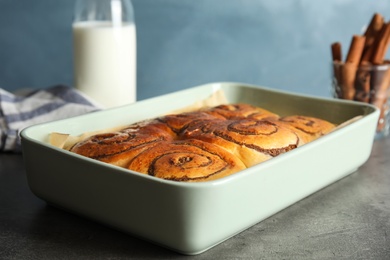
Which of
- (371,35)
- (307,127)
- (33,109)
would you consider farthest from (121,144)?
(371,35)

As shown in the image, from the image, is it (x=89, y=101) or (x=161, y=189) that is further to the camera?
(x=89, y=101)

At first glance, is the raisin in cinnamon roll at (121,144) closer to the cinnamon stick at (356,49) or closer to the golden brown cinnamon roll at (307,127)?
the golden brown cinnamon roll at (307,127)

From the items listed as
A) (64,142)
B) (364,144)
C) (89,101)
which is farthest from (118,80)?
→ (364,144)

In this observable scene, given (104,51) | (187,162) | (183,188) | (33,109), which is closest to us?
(183,188)

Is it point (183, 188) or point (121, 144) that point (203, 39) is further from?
point (183, 188)

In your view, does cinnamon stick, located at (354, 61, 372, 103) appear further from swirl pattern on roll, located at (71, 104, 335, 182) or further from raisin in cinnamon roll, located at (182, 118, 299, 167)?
raisin in cinnamon roll, located at (182, 118, 299, 167)

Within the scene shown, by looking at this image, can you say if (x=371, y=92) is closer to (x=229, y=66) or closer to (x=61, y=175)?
(x=61, y=175)

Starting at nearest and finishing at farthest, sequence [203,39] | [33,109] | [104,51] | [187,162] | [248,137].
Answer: [187,162], [248,137], [33,109], [104,51], [203,39]

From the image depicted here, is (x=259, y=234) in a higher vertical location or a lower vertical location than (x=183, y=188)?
lower
